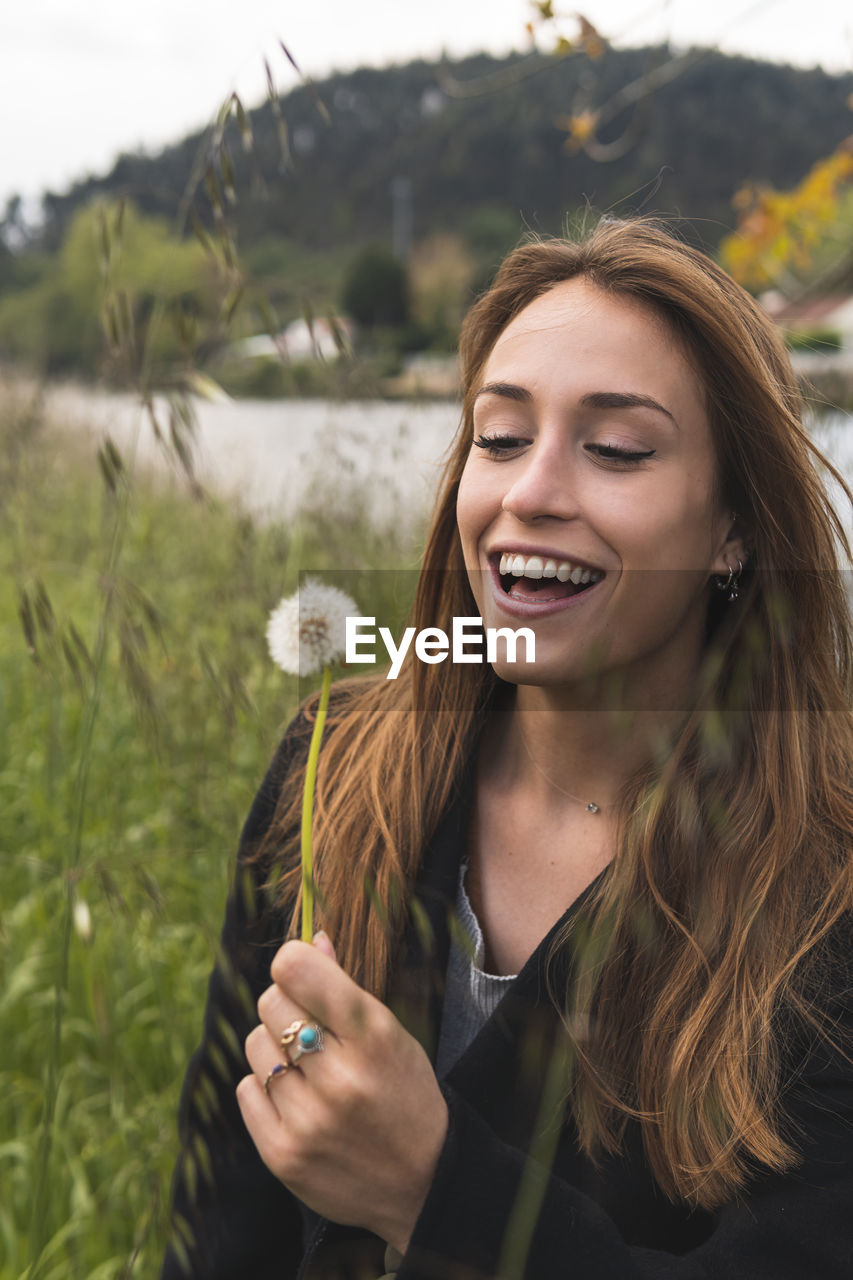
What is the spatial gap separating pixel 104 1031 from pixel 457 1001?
621 millimetres

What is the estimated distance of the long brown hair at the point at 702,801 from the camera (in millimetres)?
1210

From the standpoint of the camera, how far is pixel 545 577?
4.22ft

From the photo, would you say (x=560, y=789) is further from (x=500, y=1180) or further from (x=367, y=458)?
(x=367, y=458)

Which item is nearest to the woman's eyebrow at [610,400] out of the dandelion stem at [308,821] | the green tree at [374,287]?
the dandelion stem at [308,821]

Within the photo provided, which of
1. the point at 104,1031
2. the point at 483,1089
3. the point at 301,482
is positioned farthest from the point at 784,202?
the point at 104,1031

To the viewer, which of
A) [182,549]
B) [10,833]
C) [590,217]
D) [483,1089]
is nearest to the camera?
[483,1089]

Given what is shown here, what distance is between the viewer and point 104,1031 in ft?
3.12

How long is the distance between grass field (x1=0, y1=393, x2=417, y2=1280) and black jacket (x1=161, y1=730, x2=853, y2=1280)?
132mm

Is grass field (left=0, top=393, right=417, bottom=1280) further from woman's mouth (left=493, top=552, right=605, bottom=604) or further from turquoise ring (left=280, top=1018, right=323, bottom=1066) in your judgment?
woman's mouth (left=493, top=552, right=605, bottom=604)

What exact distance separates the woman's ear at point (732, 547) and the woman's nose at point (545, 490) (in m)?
0.32

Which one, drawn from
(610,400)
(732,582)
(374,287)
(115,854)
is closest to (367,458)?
(115,854)

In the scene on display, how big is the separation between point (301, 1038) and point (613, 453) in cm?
79

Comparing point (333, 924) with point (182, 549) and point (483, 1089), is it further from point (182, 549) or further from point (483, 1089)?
point (182, 549)

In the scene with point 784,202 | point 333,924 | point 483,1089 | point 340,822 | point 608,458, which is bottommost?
point 483,1089
